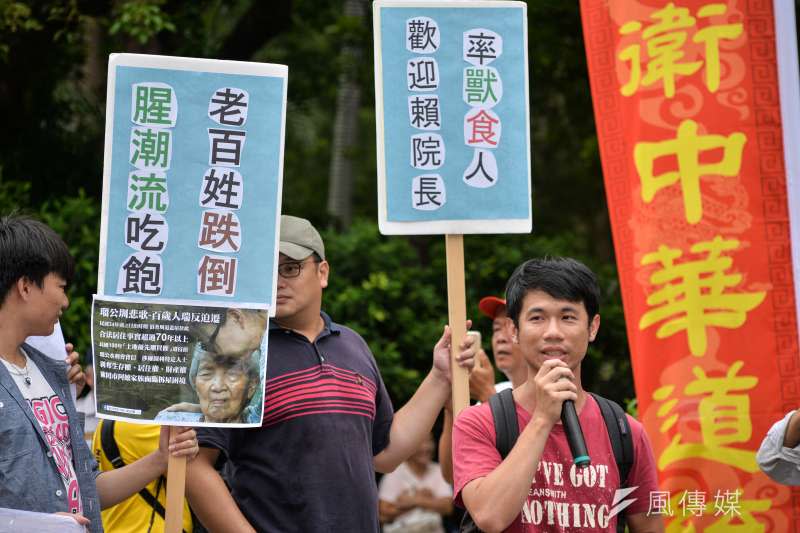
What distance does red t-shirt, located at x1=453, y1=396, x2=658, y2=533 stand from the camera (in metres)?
2.91

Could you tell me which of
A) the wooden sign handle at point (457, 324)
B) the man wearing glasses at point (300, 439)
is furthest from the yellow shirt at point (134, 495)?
the wooden sign handle at point (457, 324)

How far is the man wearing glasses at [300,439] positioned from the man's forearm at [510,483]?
0.71 metres

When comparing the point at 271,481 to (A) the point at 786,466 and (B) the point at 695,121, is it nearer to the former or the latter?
(A) the point at 786,466

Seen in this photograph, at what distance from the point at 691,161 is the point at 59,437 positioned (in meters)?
2.99

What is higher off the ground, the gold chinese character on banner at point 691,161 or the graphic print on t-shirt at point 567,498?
the gold chinese character on banner at point 691,161

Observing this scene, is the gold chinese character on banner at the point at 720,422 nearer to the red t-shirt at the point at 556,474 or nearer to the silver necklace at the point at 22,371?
the red t-shirt at the point at 556,474

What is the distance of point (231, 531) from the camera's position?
10.8 ft

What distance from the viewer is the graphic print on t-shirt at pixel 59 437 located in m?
3.02

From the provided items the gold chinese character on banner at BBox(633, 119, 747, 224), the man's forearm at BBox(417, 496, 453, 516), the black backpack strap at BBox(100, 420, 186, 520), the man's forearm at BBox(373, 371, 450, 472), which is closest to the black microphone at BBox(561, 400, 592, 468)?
the man's forearm at BBox(373, 371, 450, 472)

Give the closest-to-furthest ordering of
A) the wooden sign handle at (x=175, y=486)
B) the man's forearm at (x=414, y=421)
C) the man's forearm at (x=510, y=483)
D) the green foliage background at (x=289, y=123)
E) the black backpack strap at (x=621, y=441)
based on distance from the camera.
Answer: the man's forearm at (x=510, y=483), the black backpack strap at (x=621, y=441), the wooden sign handle at (x=175, y=486), the man's forearm at (x=414, y=421), the green foliage background at (x=289, y=123)

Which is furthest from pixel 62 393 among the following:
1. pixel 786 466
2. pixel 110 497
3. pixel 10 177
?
pixel 10 177

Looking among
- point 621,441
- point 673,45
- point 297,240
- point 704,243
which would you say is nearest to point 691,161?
point 704,243

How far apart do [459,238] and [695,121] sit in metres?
1.61

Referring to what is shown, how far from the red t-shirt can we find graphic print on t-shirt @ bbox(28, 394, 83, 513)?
107 cm
